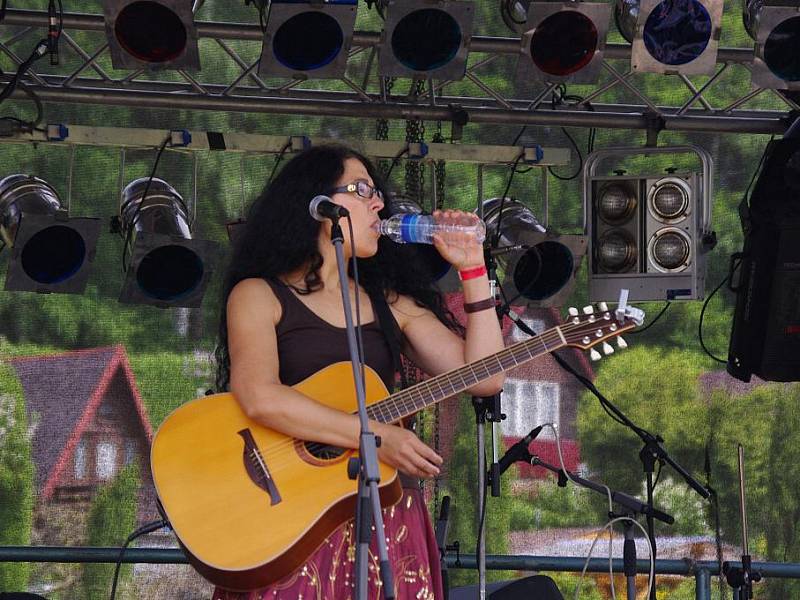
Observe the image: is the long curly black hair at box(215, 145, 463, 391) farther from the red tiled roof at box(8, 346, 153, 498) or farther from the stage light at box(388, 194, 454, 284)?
the red tiled roof at box(8, 346, 153, 498)

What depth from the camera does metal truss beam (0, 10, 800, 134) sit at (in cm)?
515

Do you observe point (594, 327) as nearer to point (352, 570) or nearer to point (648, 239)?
point (352, 570)

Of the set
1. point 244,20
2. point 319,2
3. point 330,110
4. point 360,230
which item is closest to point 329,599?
point 360,230

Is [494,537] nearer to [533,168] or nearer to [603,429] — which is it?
[603,429]

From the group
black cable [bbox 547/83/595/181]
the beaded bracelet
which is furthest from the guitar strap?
black cable [bbox 547/83/595/181]

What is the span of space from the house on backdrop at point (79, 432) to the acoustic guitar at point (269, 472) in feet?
8.04

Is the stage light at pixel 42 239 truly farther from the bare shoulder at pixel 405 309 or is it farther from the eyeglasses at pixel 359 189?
the eyeglasses at pixel 359 189

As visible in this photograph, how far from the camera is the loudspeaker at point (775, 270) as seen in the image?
5109 mm

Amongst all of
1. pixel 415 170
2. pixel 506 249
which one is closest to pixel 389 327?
pixel 506 249

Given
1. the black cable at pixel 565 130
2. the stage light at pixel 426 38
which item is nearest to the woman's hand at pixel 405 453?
the stage light at pixel 426 38

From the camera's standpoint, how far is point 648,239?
560cm

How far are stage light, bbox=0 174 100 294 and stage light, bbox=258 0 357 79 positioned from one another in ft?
3.81

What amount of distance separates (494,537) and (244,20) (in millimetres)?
2617

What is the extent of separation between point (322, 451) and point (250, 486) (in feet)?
0.64
